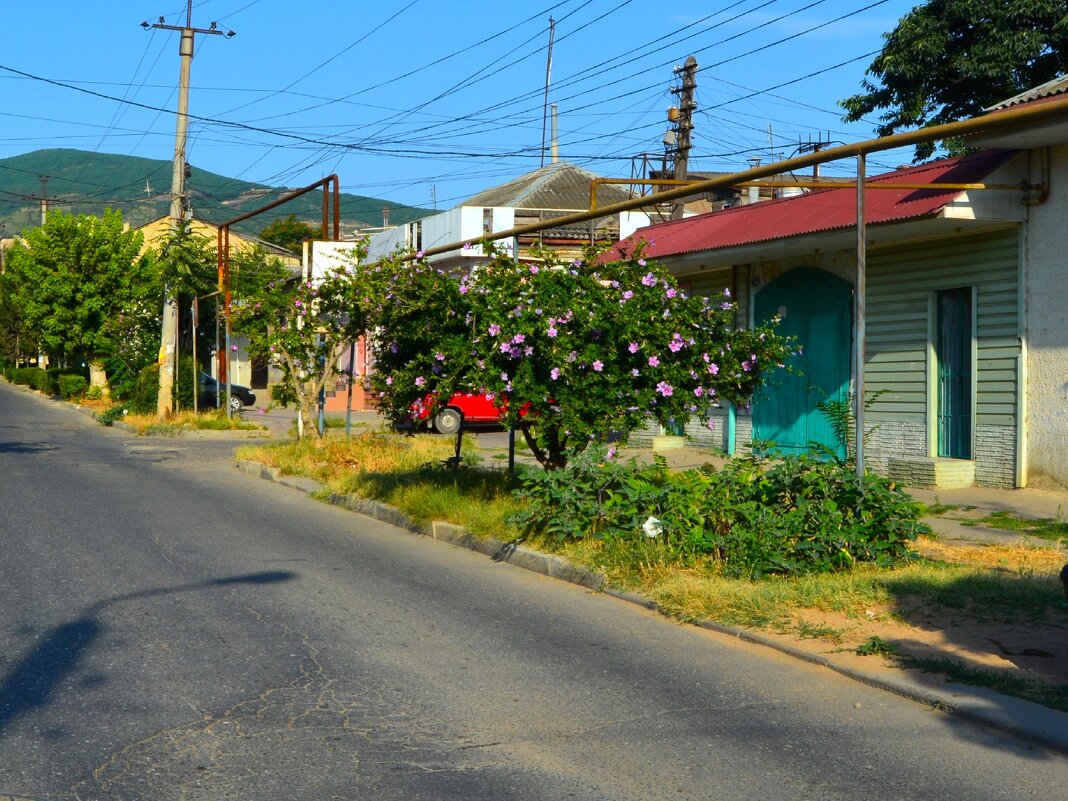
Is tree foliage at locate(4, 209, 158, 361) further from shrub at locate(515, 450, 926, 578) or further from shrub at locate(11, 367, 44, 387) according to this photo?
shrub at locate(515, 450, 926, 578)

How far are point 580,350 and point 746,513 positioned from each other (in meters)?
2.39

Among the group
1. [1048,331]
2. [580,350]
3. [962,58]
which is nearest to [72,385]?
[962,58]

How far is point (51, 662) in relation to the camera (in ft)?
21.8

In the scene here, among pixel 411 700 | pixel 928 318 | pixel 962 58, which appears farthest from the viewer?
pixel 962 58

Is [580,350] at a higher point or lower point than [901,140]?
lower

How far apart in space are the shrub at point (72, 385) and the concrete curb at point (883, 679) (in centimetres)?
3771

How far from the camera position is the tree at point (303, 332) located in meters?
18.3

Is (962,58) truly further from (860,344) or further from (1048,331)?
(860,344)

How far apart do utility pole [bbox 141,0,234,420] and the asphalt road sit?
818 inches

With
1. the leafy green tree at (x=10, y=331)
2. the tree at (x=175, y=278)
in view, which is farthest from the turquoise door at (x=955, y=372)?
the leafy green tree at (x=10, y=331)

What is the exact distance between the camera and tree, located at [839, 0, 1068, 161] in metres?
22.3

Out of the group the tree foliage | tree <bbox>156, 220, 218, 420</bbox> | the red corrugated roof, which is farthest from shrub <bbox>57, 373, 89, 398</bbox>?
the red corrugated roof

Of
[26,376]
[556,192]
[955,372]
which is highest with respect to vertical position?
[556,192]

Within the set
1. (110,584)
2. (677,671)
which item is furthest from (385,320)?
(677,671)
